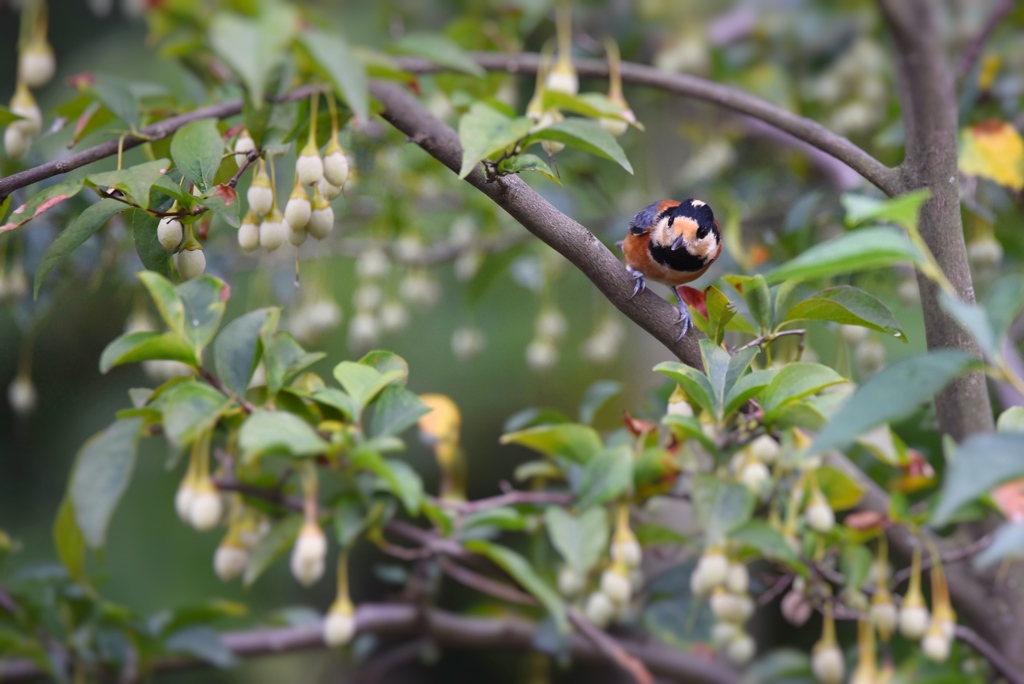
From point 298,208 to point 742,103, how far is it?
568mm

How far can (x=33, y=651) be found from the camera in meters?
1.18

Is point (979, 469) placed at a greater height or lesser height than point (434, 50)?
lesser

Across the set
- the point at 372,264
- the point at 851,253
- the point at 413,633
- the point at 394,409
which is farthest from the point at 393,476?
the point at 372,264

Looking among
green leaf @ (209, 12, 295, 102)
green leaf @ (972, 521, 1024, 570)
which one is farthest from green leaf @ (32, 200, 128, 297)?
green leaf @ (972, 521, 1024, 570)

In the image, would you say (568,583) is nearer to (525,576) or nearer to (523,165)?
(525,576)

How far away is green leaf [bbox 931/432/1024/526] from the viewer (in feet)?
1.53

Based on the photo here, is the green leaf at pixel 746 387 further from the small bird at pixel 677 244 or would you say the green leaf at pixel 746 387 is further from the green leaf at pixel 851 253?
the small bird at pixel 677 244

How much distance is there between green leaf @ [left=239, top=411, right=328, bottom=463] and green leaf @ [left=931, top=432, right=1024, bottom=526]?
44cm

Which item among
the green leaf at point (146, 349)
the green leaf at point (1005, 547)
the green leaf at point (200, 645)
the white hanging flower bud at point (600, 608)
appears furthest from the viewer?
the green leaf at point (200, 645)

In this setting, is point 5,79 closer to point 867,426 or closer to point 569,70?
point 569,70

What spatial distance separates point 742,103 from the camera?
42.7 inches

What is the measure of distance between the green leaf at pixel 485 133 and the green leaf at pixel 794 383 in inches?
11.9

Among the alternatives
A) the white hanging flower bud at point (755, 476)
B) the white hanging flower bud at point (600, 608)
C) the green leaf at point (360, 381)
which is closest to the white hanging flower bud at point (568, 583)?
the white hanging flower bud at point (600, 608)

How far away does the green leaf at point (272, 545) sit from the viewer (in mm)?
934
